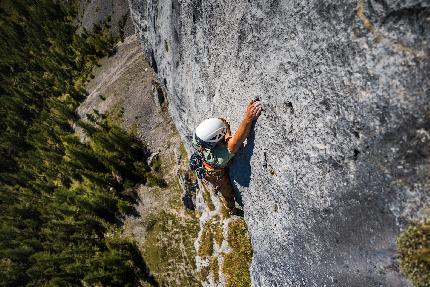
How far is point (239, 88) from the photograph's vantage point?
31.4 ft

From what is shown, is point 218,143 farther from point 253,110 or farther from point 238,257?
point 238,257

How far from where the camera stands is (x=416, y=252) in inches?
221

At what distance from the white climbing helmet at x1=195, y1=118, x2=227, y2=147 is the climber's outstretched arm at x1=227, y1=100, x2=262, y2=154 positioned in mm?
462

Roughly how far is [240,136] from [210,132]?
0.92m

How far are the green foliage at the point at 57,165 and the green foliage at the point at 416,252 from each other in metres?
14.6

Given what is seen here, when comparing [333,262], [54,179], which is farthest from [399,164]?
[54,179]

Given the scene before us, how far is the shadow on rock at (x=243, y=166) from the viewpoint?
375 inches

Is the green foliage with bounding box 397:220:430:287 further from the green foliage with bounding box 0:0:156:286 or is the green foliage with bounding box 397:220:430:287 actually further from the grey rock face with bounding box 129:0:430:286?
the green foliage with bounding box 0:0:156:286

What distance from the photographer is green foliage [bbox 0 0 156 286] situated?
833 inches

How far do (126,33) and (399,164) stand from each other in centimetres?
2796

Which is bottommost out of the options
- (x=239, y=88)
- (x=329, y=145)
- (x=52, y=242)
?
(x=329, y=145)

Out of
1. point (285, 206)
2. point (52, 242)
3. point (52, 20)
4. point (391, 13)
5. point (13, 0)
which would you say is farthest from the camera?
point (13, 0)

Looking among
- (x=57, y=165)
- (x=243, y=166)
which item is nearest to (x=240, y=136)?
(x=243, y=166)

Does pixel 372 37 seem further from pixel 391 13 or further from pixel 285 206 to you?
pixel 285 206
